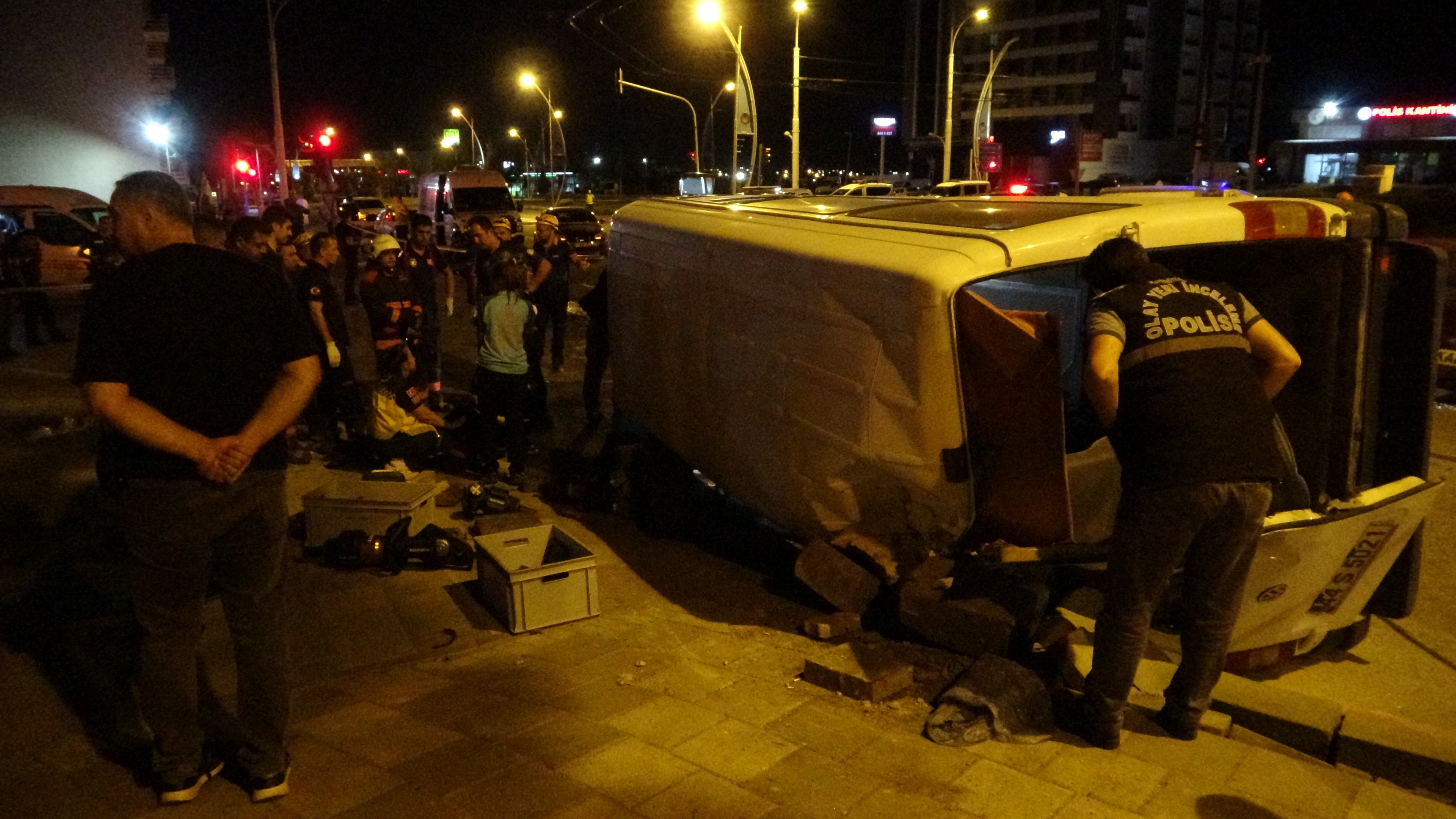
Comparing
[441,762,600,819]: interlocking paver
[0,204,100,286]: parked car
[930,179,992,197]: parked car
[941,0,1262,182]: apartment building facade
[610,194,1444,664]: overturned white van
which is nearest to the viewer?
[441,762,600,819]: interlocking paver

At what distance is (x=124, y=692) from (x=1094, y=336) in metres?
3.89

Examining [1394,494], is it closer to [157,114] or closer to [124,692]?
[124,692]

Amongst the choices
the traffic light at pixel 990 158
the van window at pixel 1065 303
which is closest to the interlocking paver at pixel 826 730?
the van window at pixel 1065 303

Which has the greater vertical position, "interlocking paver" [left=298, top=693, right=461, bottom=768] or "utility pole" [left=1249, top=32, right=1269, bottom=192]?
"utility pole" [left=1249, top=32, right=1269, bottom=192]

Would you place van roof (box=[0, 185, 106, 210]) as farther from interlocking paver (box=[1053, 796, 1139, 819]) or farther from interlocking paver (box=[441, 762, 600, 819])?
interlocking paver (box=[1053, 796, 1139, 819])

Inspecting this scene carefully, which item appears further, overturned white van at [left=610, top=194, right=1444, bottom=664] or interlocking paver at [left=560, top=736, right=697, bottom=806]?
overturned white van at [left=610, top=194, right=1444, bottom=664]

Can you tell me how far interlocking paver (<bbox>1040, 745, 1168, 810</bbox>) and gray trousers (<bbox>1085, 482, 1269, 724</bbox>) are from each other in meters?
0.15

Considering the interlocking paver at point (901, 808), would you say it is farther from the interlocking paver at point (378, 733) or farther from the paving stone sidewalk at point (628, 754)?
the interlocking paver at point (378, 733)

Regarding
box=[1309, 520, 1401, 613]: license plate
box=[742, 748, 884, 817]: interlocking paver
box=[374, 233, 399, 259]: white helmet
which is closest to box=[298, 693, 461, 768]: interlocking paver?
box=[742, 748, 884, 817]: interlocking paver

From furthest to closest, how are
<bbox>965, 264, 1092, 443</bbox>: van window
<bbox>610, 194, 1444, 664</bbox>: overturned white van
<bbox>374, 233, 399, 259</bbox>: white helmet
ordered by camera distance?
<bbox>374, 233, 399, 259</bbox>: white helmet
<bbox>965, 264, 1092, 443</bbox>: van window
<bbox>610, 194, 1444, 664</bbox>: overturned white van

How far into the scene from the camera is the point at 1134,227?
423cm

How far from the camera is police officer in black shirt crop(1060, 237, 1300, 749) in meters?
3.53

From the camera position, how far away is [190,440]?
2889mm

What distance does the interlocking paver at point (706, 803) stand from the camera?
320cm
